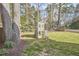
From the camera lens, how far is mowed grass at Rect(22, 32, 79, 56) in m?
3.66

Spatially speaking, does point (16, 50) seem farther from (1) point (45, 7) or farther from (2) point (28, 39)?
(1) point (45, 7)

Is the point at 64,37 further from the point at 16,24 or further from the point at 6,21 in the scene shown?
the point at 6,21

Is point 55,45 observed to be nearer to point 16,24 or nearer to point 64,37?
point 64,37

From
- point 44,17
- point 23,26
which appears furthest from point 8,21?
point 44,17

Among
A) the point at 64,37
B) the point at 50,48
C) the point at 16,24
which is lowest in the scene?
the point at 50,48

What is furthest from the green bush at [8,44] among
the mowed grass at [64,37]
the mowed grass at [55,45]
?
the mowed grass at [64,37]

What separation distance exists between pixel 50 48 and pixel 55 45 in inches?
2.7

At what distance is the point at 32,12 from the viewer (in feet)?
12.1

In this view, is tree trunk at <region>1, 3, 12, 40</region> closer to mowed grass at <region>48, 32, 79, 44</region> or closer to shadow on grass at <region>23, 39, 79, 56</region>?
shadow on grass at <region>23, 39, 79, 56</region>

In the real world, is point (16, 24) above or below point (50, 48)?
above

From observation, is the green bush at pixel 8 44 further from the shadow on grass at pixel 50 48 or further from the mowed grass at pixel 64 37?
the mowed grass at pixel 64 37

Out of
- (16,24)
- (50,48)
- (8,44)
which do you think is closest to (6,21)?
(16,24)

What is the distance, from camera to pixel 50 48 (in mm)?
3686

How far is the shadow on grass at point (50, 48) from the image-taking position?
367 cm
